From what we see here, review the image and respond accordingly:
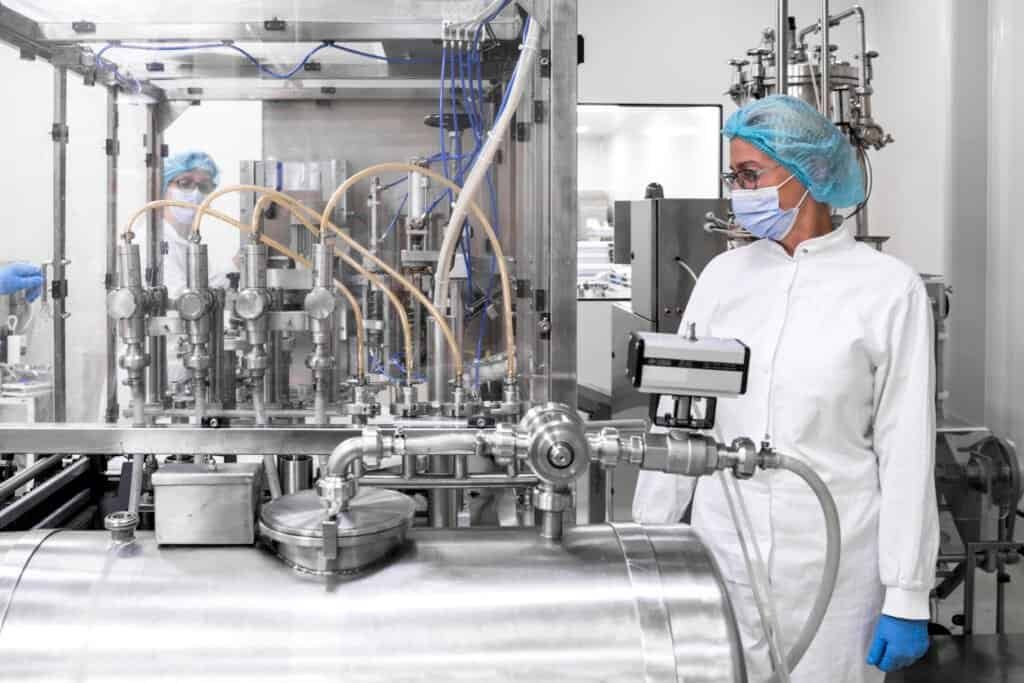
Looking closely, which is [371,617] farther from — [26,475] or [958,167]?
[958,167]

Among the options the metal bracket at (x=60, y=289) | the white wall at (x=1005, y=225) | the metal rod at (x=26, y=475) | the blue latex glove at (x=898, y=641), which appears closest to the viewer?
the blue latex glove at (x=898, y=641)

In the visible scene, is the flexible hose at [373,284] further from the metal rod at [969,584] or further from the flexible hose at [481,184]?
the metal rod at [969,584]

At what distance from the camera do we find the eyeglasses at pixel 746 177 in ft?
4.75

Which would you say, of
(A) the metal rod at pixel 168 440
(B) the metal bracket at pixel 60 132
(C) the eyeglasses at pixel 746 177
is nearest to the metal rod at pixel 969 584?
(C) the eyeglasses at pixel 746 177

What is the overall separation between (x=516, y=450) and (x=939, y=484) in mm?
1665

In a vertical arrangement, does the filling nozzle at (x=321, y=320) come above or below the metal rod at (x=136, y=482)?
above

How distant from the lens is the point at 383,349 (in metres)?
1.65

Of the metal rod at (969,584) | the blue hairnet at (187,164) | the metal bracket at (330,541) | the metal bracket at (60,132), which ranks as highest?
the metal bracket at (60,132)

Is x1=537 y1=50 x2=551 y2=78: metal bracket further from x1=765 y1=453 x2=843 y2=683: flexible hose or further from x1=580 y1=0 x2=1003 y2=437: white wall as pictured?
x1=580 y1=0 x2=1003 y2=437: white wall

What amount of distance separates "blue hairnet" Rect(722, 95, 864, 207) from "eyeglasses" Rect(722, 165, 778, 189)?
0.03 meters

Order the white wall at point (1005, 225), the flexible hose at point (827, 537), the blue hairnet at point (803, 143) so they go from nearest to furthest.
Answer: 1. the flexible hose at point (827, 537)
2. the blue hairnet at point (803, 143)
3. the white wall at point (1005, 225)

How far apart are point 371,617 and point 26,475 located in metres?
1.17

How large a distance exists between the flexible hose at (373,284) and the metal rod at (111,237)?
268 mm

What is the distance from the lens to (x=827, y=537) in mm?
1063
